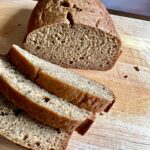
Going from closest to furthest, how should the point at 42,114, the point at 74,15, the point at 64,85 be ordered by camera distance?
1. the point at 42,114
2. the point at 64,85
3. the point at 74,15

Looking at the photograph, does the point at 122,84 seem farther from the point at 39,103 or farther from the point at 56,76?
the point at 39,103

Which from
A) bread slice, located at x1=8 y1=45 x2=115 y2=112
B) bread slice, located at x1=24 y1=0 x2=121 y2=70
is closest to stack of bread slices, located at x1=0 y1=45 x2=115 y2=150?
bread slice, located at x1=8 y1=45 x2=115 y2=112

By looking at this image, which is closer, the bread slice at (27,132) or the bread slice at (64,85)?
the bread slice at (27,132)

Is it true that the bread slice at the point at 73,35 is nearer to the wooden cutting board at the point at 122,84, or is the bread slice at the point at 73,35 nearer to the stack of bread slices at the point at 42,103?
the wooden cutting board at the point at 122,84

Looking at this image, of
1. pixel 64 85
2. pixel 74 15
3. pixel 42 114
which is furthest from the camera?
pixel 74 15

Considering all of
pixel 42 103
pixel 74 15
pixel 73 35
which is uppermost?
pixel 74 15

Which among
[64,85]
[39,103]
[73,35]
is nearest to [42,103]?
[39,103]

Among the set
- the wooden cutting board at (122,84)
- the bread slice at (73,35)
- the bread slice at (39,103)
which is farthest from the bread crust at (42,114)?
the bread slice at (73,35)

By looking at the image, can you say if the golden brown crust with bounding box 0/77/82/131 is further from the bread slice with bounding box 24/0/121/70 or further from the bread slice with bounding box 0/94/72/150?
the bread slice with bounding box 24/0/121/70
